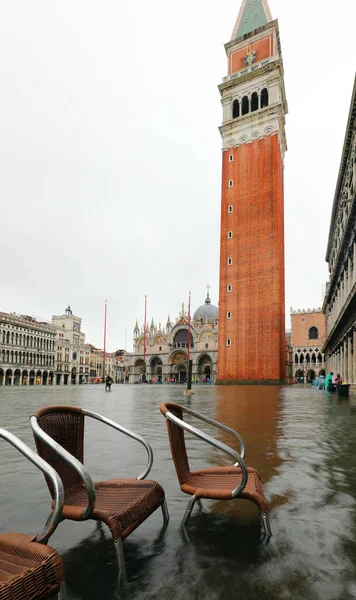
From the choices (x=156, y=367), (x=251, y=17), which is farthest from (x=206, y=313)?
(x=251, y=17)

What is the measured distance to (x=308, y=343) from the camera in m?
70.4

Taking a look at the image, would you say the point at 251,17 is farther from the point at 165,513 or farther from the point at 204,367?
the point at 165,513

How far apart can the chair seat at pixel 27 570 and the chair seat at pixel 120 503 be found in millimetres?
605

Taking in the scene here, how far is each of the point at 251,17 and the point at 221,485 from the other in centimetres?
6718

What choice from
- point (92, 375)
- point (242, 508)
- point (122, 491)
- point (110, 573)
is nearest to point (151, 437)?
point (242, 508)

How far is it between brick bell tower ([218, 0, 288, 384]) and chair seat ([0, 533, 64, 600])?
44601mm

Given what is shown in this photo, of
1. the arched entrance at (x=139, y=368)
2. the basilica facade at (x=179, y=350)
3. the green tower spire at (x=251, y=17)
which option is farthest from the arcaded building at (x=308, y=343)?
the green tower spire at (x=251, y=17)

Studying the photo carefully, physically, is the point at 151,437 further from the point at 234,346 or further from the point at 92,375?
the point at 92,375

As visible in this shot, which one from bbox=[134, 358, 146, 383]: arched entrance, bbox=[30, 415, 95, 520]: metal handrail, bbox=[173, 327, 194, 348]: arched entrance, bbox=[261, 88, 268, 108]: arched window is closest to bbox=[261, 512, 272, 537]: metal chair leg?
bbox=[30, 415, 95, 520]: metal handrail

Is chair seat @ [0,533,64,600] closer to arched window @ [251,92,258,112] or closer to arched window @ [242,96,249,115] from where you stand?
arched window @ [251,92,258,112]

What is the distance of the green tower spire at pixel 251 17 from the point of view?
5509 centimetres

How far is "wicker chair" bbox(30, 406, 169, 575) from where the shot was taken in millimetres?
2516

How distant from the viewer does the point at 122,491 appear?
10.5ft

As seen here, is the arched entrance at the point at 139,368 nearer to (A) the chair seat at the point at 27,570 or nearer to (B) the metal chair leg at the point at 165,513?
(B) the metal chair leg at the point at 165,513
